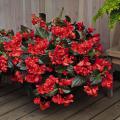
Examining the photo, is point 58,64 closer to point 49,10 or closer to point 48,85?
point 48,85

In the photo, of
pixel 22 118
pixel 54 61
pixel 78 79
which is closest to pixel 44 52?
pixel 54 61

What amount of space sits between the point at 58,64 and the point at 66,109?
46 centimetres

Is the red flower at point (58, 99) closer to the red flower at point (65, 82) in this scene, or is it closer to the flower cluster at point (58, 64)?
the flower cluster at point (58, 64)

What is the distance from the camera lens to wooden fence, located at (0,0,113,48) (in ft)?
12.2

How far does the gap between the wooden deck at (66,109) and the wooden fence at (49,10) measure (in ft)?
2.37

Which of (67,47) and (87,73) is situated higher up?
(67,47)

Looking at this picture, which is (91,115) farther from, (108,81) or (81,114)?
(108,81)

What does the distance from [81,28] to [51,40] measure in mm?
360

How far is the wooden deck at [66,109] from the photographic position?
3033 mm

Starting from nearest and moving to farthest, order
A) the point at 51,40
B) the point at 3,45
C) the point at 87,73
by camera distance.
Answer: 1. the point at 87,73
2. the point at 51,40
3. the point at 3,45

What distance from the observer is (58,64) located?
A: 301 centimetres

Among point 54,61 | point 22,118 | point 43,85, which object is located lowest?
point 22,118

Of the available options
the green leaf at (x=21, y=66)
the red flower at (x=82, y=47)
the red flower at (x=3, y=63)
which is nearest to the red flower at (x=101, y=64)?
the red flower at (x=82, y=47)

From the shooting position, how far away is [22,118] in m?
3.03
